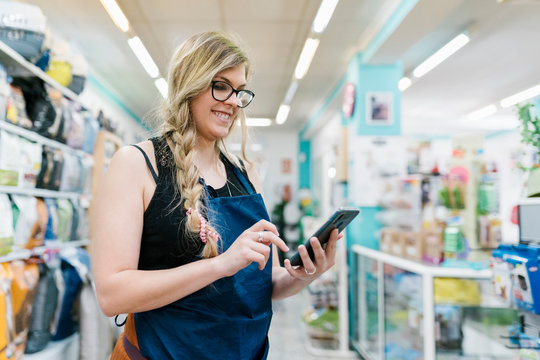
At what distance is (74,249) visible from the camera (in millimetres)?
2984

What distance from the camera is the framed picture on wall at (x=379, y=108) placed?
4.98 m

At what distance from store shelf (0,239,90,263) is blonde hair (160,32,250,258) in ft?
5.33

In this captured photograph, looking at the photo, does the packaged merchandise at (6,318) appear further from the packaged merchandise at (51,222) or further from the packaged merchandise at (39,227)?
the packaged merchandise at (51,222)

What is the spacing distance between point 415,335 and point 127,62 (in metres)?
5.43

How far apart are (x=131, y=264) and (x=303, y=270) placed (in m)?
0.54

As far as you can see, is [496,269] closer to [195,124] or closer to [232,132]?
[232,132]

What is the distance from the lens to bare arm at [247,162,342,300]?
47.3 inches

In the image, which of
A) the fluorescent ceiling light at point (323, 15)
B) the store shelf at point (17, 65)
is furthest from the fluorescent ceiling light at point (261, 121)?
the store shelf at point (17, 65)

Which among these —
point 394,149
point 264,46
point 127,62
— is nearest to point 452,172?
point 394,149

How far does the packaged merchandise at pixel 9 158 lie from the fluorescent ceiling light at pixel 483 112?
8.54m

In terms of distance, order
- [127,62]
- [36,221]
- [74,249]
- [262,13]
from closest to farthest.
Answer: [36,221] < [74,249] < [262,13] < [127,62]

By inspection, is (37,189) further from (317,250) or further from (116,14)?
(116,14)

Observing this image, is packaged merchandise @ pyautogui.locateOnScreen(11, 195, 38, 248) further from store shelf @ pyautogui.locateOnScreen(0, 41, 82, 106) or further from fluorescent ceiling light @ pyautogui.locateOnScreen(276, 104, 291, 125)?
fluorescent ceiling light @ pyautogui.locateOnScreen(276, 104, 291, 125)

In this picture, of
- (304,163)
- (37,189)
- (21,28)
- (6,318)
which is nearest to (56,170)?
(37,189)
